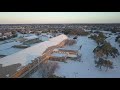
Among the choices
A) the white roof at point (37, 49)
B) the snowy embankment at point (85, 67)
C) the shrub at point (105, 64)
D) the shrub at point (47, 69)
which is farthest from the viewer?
the white roof at point (37, 49)

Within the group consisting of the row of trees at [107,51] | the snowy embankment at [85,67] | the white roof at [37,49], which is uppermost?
the row of trees at [107,51]

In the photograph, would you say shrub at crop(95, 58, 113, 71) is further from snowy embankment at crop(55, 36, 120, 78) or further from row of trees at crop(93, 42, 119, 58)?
row of trees at crop(93, 42, 119, 58)

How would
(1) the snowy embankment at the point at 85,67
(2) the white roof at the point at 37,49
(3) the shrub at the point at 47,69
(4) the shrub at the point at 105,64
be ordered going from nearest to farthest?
(3) the shrub at the point at 47,69
(1) the snowy embankment at the point at 85,67
(4) the shrub at the point at 105,64
(2) the white roof at the point at 37,49

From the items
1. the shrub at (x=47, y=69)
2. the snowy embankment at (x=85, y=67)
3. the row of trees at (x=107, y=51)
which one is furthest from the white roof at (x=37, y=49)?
the row of trees at (x=107, y=51)

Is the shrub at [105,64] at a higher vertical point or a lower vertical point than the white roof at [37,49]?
lower

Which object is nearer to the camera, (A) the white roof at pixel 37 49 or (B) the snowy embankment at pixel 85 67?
(B) the snowy embankment at pixel 85 67

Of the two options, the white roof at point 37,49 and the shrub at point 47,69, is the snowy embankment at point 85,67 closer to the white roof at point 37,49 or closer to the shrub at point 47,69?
the shrub at point 47,69
